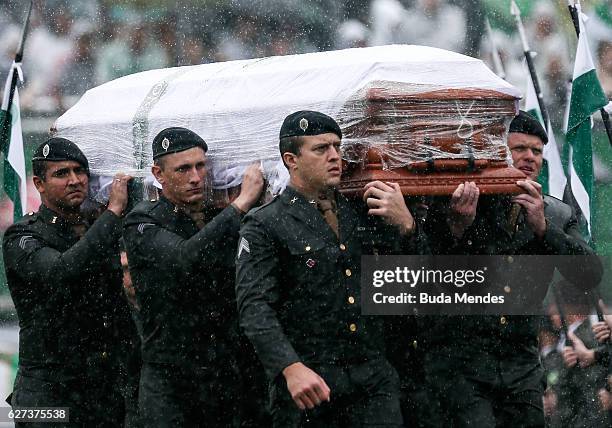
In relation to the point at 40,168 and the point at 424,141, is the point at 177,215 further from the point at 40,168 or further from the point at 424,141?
the point at 424,141

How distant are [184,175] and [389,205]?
1.34 meters

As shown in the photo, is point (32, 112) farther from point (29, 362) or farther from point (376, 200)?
point (376, 200)

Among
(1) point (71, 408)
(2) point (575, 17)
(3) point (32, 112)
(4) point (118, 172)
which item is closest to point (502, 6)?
(2) point (575, 17)

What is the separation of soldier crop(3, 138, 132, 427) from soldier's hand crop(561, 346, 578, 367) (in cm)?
269

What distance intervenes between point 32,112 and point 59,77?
1.44ft

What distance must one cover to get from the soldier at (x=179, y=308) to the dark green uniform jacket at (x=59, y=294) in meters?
0.28

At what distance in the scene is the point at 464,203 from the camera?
245 inches

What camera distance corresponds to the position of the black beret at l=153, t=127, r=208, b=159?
267 inches

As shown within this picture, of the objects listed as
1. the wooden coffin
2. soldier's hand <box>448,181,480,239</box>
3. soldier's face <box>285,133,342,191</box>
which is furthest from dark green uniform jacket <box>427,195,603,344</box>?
soldier's face <box>285,133,342,191</box>

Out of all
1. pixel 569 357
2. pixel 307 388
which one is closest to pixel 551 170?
pixel 569 357

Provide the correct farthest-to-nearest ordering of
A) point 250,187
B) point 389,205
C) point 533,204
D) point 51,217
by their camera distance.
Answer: point 51,217 < point 250,187 < point 533,204 < point 389,205

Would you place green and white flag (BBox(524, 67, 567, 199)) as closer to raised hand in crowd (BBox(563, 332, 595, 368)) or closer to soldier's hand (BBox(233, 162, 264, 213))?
raised hand in crowd (BBox(563, 332, 595, 368))

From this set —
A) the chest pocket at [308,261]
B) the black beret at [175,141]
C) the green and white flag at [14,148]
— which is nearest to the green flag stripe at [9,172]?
the green and white flag at [14,148]

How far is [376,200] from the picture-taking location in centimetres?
595
